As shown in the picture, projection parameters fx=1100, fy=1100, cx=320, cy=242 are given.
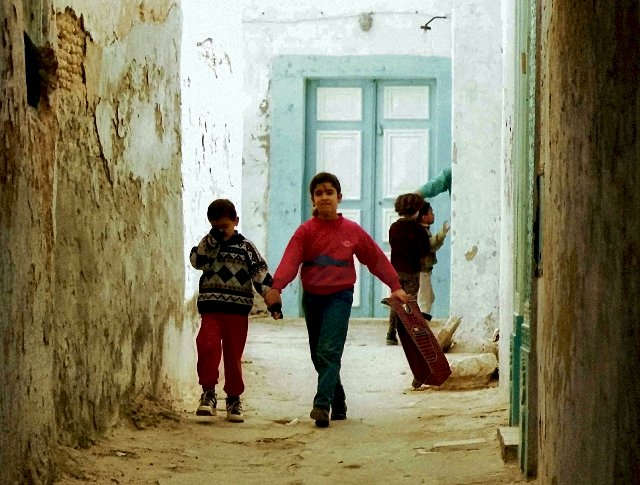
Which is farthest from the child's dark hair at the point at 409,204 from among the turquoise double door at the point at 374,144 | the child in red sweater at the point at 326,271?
the child in red sweater at the point at 326,271

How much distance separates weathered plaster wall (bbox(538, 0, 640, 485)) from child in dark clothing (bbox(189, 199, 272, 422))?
2808 mm

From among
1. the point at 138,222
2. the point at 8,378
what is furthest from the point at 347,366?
the point at 8,378

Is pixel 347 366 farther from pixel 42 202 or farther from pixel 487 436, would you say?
pixel 42 202

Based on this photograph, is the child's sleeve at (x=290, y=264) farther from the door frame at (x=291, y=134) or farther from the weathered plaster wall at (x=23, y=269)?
the door frame at (x=291, y=134)

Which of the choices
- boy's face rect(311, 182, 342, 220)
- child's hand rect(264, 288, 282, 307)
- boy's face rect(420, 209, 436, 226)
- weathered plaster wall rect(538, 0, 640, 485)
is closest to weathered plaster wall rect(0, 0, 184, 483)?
child's hand rect(264, 288, 282, 307)

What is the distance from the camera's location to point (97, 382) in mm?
4668

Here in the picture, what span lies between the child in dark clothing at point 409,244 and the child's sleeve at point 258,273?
11.5 feet

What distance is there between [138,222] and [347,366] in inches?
136

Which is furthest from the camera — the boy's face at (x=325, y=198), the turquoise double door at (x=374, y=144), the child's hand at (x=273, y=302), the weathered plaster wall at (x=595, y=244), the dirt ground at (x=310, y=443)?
the turquoise double door at (x=374, y=144)

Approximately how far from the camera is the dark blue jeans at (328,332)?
5770 mm

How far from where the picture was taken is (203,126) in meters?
7.20

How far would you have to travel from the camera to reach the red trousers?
19.1 feet

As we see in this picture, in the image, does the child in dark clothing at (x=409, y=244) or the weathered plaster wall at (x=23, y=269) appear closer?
the weathered plaster wall at (x=23, y=269)

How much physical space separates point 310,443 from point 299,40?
7868 millimetres
